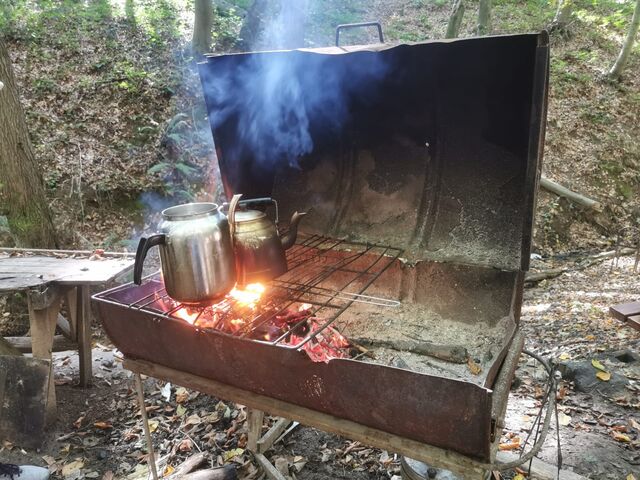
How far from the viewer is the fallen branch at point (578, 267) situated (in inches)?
230

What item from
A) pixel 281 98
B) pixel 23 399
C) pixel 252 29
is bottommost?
A: pixel 23 399

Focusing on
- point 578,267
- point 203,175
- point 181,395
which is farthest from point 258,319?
point 578,267

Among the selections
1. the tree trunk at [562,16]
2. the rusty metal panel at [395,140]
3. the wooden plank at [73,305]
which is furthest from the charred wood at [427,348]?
the tree trunk at [562,16]

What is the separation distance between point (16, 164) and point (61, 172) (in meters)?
1.49

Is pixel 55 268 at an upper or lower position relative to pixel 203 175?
lower

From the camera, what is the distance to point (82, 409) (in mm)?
3525

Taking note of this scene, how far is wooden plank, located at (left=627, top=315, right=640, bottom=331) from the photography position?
300 cm

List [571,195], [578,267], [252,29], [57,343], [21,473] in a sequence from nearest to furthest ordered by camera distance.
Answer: [21,473] → [57,343] → [578,267] → [571,195] → [252,29]

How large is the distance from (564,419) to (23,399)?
383 cm

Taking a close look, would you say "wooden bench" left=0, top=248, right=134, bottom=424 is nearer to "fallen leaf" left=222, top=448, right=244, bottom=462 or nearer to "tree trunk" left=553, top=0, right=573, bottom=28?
"fallen leaf" left=222, top=448, right=244, bottom=462

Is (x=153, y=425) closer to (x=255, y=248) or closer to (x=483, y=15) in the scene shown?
(x=255, y=248)

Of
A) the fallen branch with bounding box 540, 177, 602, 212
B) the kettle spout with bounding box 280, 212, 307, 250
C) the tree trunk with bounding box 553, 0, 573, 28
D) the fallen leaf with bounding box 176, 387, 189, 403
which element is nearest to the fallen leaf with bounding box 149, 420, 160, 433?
the fallen leaf with bounding box 176, 387, 189, 403

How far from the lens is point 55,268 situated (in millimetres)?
3424

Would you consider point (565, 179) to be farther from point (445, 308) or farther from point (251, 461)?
point (251, 461)
